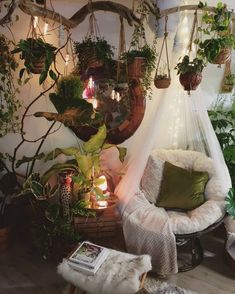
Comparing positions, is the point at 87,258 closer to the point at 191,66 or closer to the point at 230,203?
the point at 230,203

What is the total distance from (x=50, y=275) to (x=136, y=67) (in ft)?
6.54

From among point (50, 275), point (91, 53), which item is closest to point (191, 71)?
point (91, 53)

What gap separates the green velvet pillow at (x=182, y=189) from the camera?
288cm

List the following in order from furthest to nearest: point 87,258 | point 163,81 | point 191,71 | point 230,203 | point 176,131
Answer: point 176,131
point 163,81
point 230,203
point 191,71
point 87,258

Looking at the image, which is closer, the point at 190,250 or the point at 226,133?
the point at 190,250

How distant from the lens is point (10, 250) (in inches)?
117

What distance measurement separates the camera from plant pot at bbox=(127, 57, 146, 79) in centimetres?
278

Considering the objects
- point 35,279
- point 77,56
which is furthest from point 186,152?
point 35,279

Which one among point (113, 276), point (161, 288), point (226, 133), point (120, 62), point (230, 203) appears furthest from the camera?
point (226, 133)

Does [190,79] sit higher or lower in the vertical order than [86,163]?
higher

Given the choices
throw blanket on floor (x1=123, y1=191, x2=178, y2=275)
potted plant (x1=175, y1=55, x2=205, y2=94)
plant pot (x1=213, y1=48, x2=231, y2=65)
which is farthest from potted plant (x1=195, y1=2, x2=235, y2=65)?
throw blanket on floor (x1=123, y1=191, x2=178, y2=275)

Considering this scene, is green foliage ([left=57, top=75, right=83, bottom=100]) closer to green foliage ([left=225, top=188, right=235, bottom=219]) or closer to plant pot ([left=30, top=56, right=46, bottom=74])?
plant pot ([left=30, top=56, right=46, bottom=74])

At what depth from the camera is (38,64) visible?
2.22 meters

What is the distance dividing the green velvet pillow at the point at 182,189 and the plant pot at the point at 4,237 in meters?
1.49
